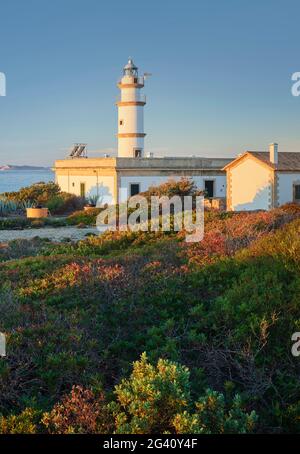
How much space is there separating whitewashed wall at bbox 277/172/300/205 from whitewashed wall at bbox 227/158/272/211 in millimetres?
498

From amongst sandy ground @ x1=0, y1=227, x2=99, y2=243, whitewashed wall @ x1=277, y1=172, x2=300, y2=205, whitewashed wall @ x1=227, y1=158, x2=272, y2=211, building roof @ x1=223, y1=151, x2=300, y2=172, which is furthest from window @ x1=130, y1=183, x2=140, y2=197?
sandy ground @ x1=0, y1=227, x2=99, y2=243

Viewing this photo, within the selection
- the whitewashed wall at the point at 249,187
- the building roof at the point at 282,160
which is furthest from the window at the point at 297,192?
the whitewashed wall at the point at 249,187

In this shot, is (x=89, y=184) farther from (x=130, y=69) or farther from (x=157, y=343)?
(x=157, y=343)

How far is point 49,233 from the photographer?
65.0ft

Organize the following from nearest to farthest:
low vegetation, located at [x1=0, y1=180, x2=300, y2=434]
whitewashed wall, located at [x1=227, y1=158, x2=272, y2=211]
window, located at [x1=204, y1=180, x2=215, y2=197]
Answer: low vegetation, located at [x1=0, y1=180, x2=300, y2=434]
whitewashed wall, located at [x1=227, y1=158, x2=272, y2=211]
window, located at [x1=204, y1=180, x2=215, y2=197]

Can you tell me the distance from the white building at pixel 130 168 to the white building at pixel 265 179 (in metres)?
5.16

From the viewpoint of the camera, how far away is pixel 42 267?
31.8 ft

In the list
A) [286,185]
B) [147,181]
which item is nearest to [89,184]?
[147,181]

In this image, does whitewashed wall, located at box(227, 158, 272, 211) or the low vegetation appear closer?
the low vegetation

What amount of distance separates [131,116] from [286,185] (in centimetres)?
1196

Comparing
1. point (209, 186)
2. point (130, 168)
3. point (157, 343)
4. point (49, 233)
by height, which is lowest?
point (157, 343)

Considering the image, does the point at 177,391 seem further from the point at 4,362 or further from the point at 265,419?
the point at 4,362

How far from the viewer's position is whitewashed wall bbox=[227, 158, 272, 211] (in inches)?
1012

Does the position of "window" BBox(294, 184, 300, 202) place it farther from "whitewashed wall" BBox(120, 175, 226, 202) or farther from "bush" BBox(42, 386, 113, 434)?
"bush" BBox(42, 386, 113, 434)
